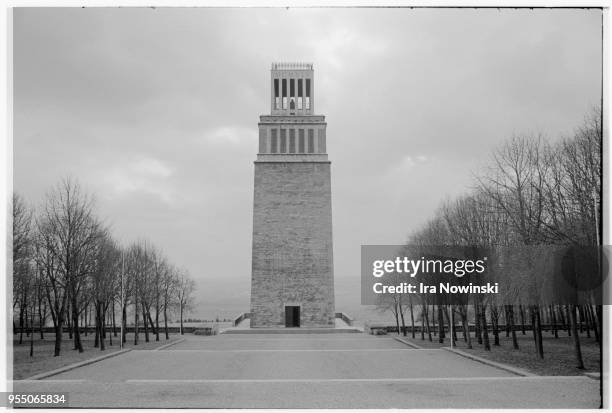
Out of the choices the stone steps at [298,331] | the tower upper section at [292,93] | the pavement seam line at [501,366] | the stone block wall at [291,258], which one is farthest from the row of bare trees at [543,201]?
the tower upper section at [292,93]

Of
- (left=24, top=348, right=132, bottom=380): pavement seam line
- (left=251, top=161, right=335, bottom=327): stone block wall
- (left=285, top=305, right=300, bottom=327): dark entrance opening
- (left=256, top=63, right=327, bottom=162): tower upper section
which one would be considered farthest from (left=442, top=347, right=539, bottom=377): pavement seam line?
(left=256, top=63, right=327, bottom=162): tower upper section

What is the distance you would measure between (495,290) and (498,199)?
129 inches

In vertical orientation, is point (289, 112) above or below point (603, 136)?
above

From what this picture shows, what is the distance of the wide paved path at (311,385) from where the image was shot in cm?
1372

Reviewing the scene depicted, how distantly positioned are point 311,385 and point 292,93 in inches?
1583

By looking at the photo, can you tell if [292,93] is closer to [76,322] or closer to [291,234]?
[291,234]

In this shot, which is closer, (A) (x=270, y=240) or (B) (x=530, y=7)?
(B) (x=530, y=7)

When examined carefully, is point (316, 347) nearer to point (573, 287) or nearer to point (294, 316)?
point (573, 287)

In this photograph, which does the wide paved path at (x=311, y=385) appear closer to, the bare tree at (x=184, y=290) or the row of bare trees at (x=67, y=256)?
the row of bare trees at (x=67, y=256)

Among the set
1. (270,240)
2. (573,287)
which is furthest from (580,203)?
(270,240)

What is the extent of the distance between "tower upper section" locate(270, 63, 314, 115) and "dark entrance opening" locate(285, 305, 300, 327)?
16.2 m

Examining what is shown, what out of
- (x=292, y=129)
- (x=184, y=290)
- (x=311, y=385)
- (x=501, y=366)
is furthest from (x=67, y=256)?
(x=292, y=129)

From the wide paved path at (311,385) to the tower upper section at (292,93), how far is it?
3297cm

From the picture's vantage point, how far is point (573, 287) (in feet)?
62.2
